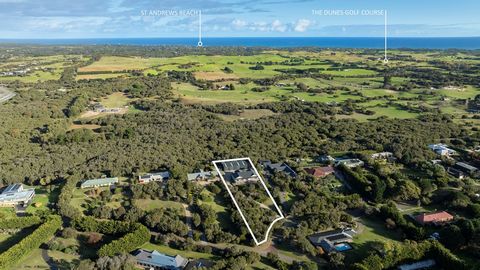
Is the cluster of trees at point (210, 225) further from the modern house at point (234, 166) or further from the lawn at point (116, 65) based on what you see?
the lawn at point (116, 65)

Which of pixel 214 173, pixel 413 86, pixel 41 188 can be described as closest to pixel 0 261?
pixel 41 188

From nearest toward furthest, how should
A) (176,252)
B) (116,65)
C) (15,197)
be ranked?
1. (176,252)
2. (15,197)
3. (116,65)

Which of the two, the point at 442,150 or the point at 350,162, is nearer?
the point at 350,162

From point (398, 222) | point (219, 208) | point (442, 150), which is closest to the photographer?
point (398, 222)

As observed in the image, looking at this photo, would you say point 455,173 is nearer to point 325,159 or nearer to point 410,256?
point 325,159

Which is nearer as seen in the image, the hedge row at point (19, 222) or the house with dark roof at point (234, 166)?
the hedge row at point (19, 222)

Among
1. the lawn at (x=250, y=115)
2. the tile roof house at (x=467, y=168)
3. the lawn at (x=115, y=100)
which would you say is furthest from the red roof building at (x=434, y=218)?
the lawn at (x=115, y=100)

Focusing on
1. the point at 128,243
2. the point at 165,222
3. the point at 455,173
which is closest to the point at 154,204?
the point at 165,222
